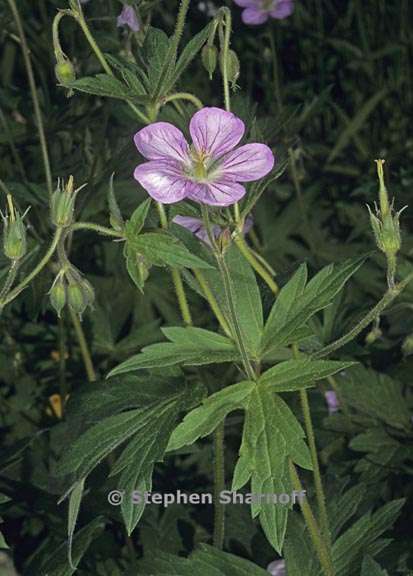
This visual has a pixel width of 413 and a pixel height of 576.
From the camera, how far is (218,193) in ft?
4.74

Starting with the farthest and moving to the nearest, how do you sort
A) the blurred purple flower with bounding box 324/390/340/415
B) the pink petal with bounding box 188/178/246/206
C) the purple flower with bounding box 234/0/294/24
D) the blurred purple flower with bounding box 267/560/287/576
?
the purple flower with bounding box 234/0/294/24, the blurred purple flower with bounding box 324/390/340/415, the blurred purple flower with bounding box 267/560/287/576, the pink petal with bounding box 188/178/246/206

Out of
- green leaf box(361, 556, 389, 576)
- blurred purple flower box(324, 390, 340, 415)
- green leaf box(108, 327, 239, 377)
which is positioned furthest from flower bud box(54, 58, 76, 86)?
blurred purple flower box(324, 390, 340, 415)

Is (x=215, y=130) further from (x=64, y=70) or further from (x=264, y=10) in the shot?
(x=264, y=10)

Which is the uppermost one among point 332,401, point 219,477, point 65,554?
point 219,477

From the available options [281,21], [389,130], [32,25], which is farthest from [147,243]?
[281,21]

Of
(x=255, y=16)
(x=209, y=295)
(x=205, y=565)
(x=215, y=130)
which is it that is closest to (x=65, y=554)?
(x=205, y=565)

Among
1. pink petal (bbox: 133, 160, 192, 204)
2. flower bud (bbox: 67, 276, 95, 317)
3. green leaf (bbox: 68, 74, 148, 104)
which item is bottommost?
flower bud (bbox: 67, 276, 95, 317)

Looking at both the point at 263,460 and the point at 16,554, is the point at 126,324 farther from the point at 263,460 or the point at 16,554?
the point at 263,460

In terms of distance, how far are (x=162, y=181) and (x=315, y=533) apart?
583mm

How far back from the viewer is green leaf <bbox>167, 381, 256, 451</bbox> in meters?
1.46

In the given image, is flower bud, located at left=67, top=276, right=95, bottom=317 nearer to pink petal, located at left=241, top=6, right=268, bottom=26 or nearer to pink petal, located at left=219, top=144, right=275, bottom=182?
pink petal, located at left=219, top=144, right=275, bottom=182

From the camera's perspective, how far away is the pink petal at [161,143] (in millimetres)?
1470

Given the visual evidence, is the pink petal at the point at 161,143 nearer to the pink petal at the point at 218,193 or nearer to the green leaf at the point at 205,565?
the pink petal at the point at 218,193

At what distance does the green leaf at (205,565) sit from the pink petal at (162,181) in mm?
580
